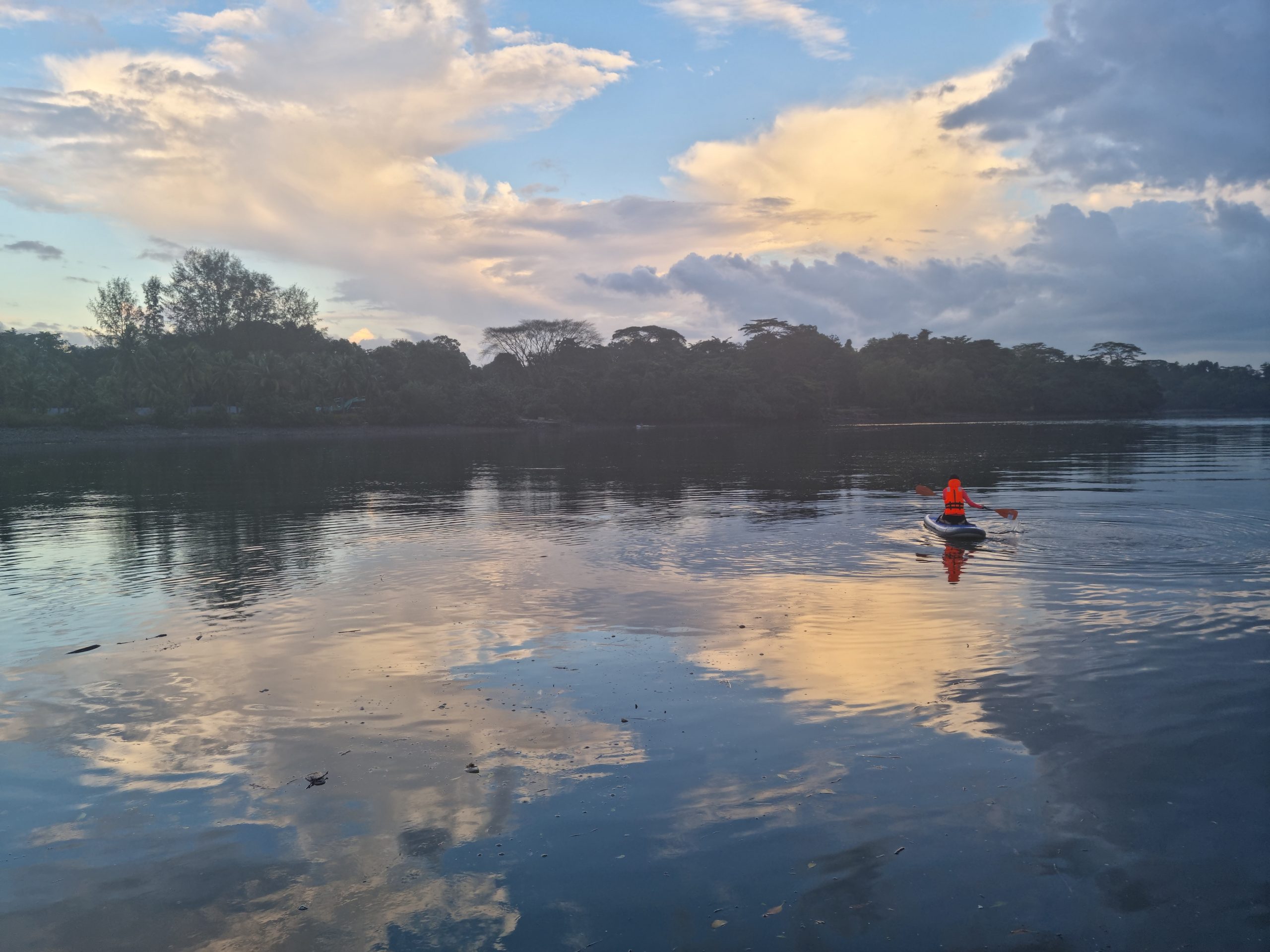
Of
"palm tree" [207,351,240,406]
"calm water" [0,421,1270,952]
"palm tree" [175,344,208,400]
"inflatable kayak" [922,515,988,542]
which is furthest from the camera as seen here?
"palm tree" [207,351,240,406]

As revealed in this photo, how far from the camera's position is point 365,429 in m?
110

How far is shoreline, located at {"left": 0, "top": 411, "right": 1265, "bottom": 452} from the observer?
87.4 metres

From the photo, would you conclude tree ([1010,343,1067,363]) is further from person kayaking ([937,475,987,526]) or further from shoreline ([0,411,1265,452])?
person kayaking ([937,475,987,526])

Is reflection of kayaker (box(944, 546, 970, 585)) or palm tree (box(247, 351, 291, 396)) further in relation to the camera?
palm tree (box(247, 351, 291, 396))

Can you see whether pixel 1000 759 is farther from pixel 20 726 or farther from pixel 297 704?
pixel 20 726

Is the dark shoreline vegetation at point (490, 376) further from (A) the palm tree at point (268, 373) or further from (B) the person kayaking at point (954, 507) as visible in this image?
(B) the person kayaking at point (954, 507)

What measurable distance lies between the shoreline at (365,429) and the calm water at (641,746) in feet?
254

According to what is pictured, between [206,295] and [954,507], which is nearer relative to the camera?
[954,507]

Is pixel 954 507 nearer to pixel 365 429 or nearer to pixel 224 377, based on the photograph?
pixel 365 429

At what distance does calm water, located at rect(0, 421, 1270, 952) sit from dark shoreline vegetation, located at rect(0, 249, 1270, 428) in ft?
289

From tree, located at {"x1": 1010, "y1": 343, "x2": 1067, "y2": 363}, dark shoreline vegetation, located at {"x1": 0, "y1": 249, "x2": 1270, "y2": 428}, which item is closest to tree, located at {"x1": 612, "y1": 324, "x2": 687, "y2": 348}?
dark shoreline vegetation, located at {"x1": 0, "y1": 249, "x2": 1270, "y2": 428}

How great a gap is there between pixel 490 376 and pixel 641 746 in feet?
406

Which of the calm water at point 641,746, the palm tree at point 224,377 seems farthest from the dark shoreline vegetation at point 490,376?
the calm water at point 641,746

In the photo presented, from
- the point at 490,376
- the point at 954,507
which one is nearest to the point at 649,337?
the point at 490,376
